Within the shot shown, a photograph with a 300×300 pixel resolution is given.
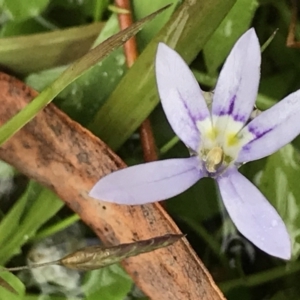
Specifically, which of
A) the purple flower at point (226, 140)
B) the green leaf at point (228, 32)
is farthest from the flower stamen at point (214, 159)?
the green leaf at point (228, 32)

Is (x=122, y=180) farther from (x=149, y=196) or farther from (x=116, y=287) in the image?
(x=116, y=287)

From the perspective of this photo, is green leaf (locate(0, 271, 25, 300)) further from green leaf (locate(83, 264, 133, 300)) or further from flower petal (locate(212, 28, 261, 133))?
flower petal (locate(212, 28, 261, 133))

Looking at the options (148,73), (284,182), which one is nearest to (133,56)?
(148,73)

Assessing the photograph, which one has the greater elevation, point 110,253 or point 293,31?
point 293,31

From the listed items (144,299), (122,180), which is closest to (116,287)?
(144,299)

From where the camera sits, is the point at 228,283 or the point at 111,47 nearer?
the point at 111,47

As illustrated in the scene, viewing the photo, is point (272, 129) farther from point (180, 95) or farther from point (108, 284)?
point (108, 284)
